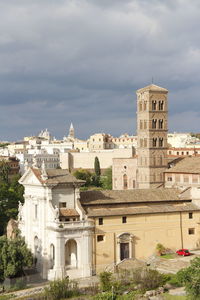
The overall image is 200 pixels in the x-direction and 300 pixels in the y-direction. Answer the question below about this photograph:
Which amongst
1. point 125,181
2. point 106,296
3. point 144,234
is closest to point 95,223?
point 144,234

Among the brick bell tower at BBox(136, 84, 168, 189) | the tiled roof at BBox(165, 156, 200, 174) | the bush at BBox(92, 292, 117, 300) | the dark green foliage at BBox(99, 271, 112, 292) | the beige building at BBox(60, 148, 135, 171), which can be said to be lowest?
the bush at BBox(92, 292, 117, 300)

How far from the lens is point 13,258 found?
1810 inches

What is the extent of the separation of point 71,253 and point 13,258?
17.3 ft

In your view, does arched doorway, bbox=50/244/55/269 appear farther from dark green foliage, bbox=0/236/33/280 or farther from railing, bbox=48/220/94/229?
railing, bbox=48/220/94/229

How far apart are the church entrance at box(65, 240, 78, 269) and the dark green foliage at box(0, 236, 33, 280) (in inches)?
120

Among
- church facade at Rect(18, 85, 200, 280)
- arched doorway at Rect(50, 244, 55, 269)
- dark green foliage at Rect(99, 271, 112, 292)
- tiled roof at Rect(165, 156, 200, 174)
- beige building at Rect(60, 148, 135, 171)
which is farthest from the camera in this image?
beige building at Rect(60, 148, 135, 171)

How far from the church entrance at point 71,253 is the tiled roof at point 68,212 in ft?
7.62

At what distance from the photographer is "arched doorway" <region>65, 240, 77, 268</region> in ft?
158

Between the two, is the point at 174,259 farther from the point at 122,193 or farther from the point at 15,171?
the point at 15,171

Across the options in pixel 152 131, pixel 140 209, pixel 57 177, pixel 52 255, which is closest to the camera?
pixel 52 255

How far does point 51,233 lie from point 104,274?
6980mm

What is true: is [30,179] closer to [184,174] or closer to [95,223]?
[95,223]

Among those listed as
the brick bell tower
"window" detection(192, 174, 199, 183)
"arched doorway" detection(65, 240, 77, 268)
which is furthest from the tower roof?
"arched doorway" detection(65, 240, 77, 268)

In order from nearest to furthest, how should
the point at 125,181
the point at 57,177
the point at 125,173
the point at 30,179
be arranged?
the point at 57,177 < the point at 30,179 < the point at 125,181 < the point at 125,173
